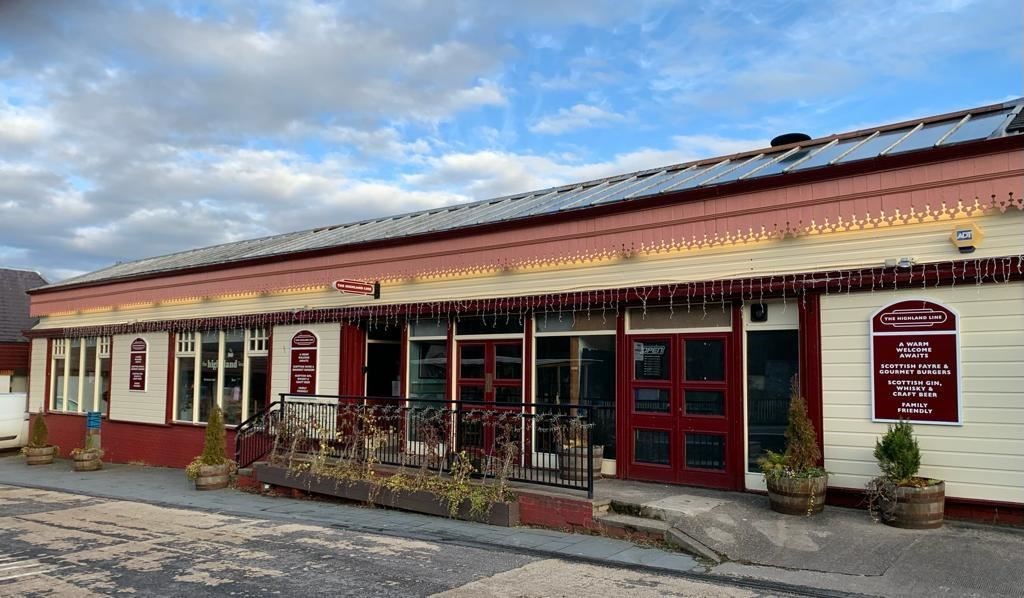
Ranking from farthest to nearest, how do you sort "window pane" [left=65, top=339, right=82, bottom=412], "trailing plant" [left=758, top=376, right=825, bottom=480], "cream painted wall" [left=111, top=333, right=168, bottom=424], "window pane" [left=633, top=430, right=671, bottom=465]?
"window pane" [left=65, top=339, right=82, bottom=412]
"cream painted wall" [left=111, top=333, right=168, bottom=424]
"window pane" [left=633, top=430, right=671, bottom=465]
"trailing plant" [left=758, top=376, right=825, bottom=480]

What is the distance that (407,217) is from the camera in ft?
58.3

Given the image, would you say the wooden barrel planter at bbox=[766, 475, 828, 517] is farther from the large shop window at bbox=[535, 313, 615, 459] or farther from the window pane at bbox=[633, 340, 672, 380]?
the large shop window at bbox=[535, 313, 615, 459]

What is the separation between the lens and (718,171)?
11.2 meters

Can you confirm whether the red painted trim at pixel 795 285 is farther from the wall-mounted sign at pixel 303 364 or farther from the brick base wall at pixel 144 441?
the brick base wall at pixel 144 441

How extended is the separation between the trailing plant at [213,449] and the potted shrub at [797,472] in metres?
9.48

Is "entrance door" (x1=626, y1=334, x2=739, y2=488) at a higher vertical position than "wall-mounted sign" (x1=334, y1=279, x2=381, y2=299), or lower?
lower

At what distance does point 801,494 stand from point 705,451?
179 centimetres

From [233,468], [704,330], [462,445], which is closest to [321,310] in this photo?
[233,468]

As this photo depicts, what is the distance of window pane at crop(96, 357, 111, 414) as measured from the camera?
19688 mm

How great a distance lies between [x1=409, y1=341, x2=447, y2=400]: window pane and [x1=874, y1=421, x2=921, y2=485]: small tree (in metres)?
6.93

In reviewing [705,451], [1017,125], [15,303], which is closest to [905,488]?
[705,451]

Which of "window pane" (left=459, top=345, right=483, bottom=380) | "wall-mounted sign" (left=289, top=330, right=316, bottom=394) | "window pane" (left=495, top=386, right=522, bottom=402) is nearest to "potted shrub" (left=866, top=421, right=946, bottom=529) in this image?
"window pane" (left=495, top=386, right=522, bottom=402)

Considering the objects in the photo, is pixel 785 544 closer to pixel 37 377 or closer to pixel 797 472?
pixel 797 472

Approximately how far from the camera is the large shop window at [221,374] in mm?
15867
